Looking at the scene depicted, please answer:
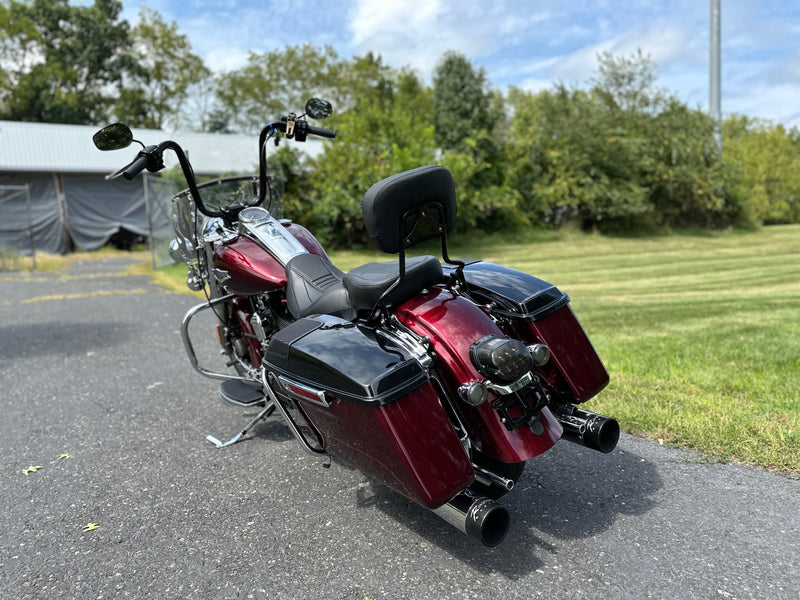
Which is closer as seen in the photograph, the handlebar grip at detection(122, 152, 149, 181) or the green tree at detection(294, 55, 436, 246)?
the handlebar grip at detection(122, 152, 149, 181)

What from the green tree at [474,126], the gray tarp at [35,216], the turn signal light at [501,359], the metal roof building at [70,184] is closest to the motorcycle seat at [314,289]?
the turn signal light at [501,359]

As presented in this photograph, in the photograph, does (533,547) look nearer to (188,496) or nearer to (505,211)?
(188,496)

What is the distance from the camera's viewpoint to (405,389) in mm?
2139

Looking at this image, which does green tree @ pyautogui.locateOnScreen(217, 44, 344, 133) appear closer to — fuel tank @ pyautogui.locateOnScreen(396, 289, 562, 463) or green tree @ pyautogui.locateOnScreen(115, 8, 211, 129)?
green tree @ pyautogui.locateOnScreen(115, 8, 211, 129)

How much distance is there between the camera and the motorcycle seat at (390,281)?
251 cm

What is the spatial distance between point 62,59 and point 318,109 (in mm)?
46456

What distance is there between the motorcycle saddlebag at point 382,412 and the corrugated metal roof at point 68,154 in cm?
1963

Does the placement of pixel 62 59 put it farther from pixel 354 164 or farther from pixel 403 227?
pixel 403 227

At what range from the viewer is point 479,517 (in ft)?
6.79

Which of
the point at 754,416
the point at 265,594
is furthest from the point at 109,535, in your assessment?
the point at 754,416

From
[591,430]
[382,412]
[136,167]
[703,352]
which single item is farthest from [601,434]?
[703,352]

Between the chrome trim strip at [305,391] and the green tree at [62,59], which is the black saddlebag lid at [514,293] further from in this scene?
the green tree at [62,59]

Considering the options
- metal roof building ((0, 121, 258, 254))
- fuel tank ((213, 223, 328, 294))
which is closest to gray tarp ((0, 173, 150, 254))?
metal roof building ((0, 121, 258, 254))

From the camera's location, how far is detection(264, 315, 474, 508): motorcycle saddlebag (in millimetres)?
2104
